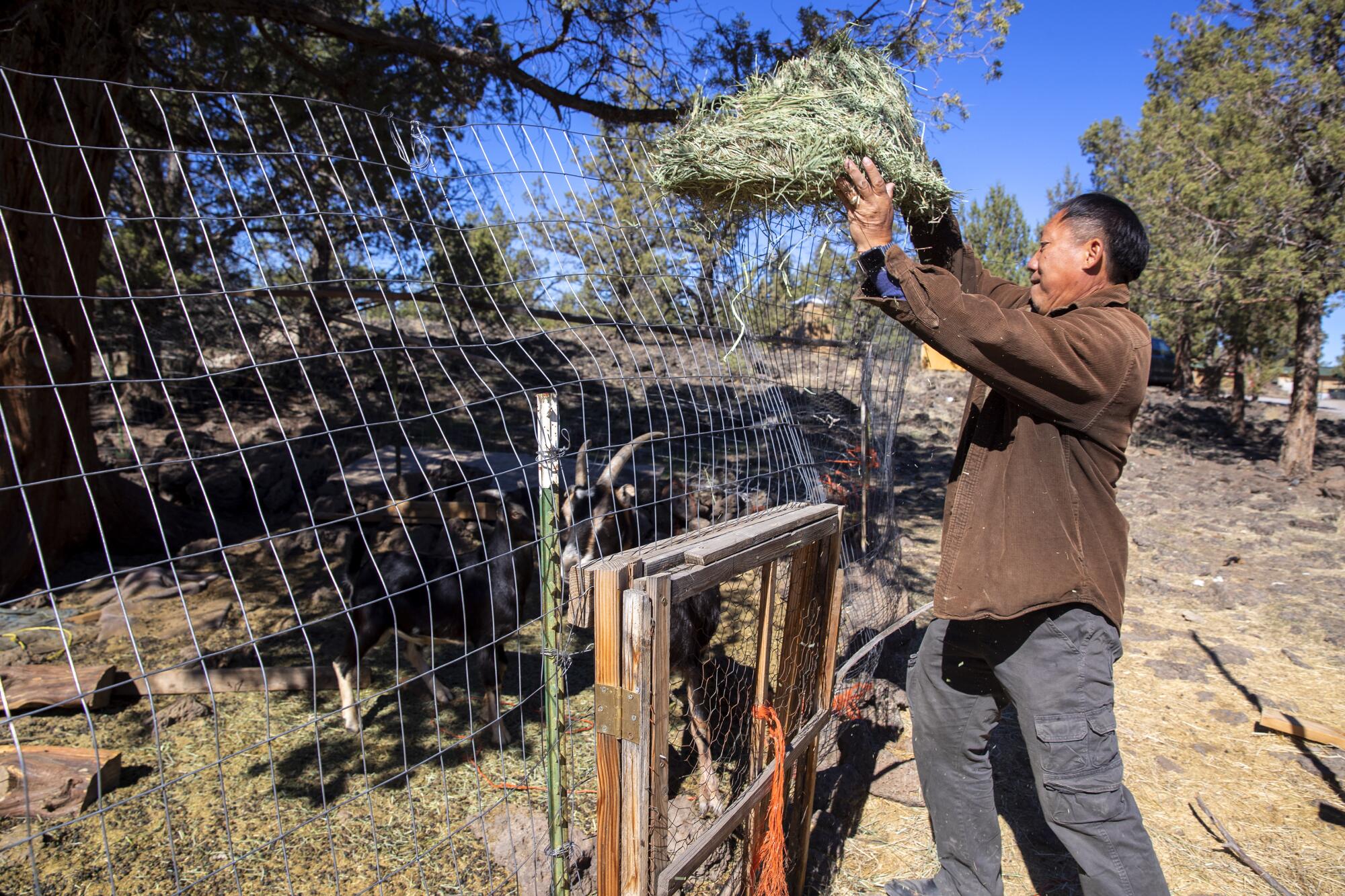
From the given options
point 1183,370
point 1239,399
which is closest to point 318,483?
point 1239,399

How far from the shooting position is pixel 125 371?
11.9 meters

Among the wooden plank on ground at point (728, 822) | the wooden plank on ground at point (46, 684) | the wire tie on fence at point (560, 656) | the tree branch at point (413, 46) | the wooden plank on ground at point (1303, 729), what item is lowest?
the wooden plank on ground at point (1303, 729)

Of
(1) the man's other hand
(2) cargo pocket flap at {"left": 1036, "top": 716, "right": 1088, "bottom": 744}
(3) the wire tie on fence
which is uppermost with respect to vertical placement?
(1) the man's other hand

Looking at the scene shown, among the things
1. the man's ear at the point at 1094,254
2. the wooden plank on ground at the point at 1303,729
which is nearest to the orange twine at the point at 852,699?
the man's ear at the point at 1094,254

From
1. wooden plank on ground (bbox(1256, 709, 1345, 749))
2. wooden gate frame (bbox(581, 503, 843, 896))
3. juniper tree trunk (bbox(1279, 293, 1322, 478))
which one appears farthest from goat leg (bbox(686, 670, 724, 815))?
juniper tree trunk (bbox(1279, 293, 1322, 478))

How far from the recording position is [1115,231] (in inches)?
91.1

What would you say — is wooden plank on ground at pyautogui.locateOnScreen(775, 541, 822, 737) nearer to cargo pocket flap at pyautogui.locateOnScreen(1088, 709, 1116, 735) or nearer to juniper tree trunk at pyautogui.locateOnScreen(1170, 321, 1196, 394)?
cargo pocket flap at pyautogui.locateOnScreen(1088, 709, 1116, 735)

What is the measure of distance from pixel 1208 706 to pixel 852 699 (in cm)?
261

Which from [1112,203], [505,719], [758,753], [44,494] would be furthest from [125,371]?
[1112,203]

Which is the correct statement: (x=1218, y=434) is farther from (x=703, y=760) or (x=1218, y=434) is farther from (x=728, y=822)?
(x=728, y=822)

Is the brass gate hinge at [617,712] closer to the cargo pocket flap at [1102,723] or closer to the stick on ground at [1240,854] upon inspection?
the cargo pocket flap at [1102,723]

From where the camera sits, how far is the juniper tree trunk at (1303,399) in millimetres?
11500

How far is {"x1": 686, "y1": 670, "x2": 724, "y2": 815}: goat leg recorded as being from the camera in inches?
137

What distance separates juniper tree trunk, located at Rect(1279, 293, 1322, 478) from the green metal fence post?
13167mm
